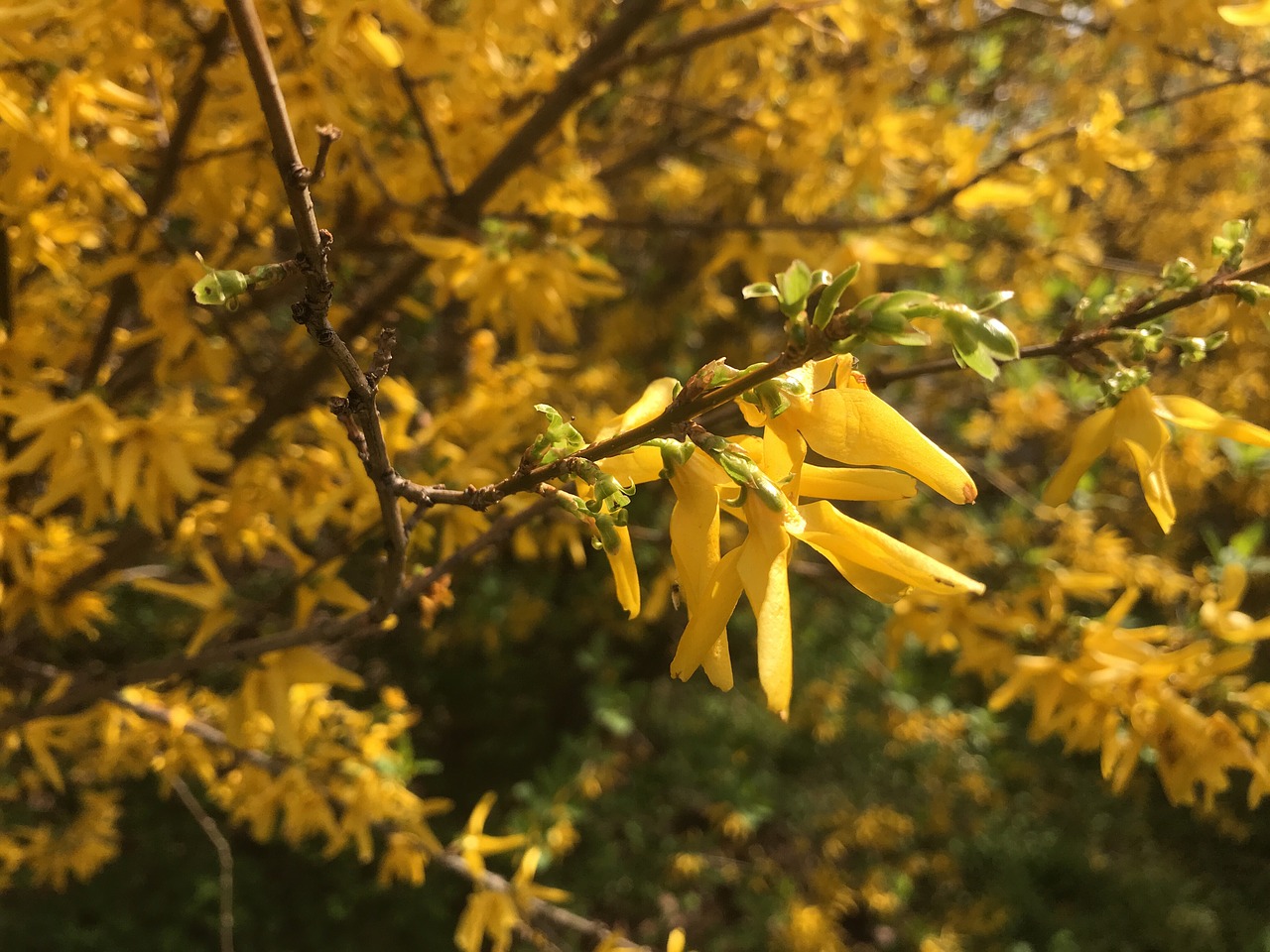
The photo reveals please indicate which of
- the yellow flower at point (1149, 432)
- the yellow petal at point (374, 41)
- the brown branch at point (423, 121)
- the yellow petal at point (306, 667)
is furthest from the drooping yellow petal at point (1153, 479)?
the brown branch at point (423, 121)

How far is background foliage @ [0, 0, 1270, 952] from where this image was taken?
1.40m

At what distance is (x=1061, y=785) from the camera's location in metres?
4.77

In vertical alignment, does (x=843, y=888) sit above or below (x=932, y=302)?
below

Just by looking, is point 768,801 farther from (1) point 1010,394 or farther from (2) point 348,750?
(1) point 1010,394

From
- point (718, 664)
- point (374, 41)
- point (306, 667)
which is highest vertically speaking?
point (374, 41)

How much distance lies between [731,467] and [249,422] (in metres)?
1.70

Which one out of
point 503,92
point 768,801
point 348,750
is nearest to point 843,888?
point 768,801

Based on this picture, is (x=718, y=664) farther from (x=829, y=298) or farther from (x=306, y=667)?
(x=306, y=667)

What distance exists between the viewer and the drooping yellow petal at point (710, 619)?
2.00ft

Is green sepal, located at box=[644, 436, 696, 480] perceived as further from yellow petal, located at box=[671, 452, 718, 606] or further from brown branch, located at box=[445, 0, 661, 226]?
brown branch, located at box=[445, 0, 661, 226]

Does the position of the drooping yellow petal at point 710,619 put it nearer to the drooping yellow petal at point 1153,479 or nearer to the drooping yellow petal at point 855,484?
the drooping yellow petal at point 855,484

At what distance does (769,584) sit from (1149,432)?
589 millimetres

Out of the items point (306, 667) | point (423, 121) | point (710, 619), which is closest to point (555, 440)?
point (710, 619)

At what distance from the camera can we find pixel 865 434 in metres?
0.62
